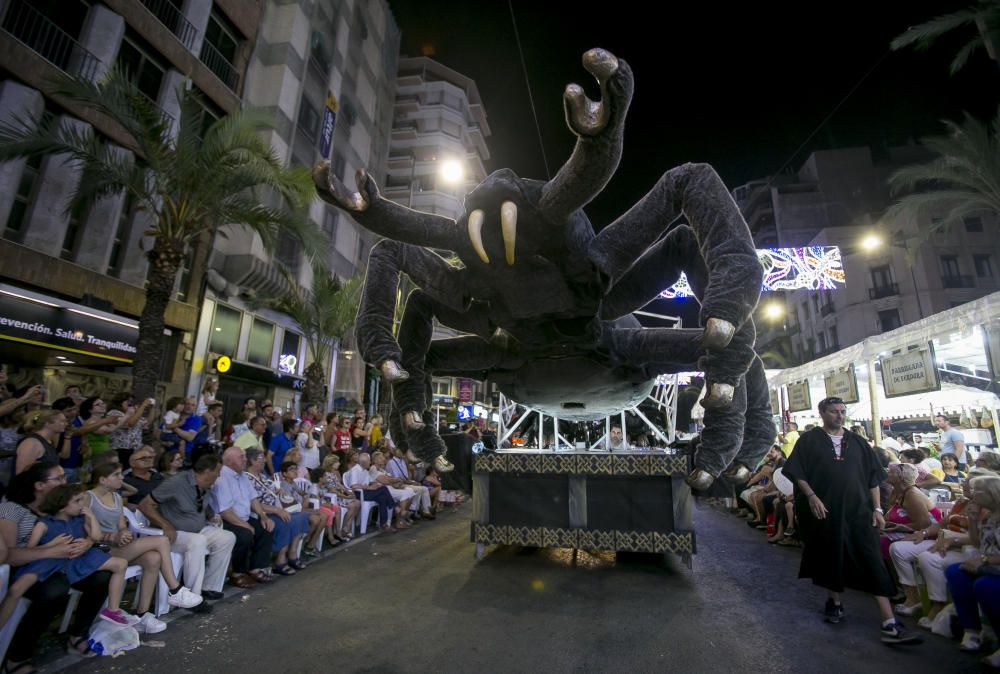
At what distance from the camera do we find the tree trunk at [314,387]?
66.6ft

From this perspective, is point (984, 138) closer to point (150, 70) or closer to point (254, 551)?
point (254, 551)

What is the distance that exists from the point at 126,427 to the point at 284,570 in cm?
388

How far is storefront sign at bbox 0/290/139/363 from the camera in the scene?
12.3 m

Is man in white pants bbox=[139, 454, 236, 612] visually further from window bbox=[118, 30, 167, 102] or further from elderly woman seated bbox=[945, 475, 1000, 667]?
window bbox=[118, 30, 167, 102]

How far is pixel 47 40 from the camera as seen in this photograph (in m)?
14.1

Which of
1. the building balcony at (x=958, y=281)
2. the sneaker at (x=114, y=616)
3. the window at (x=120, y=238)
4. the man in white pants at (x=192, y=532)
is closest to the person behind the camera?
the sneaker at (x=114, y=616)

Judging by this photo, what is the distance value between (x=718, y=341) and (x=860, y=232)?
4804 centimetres

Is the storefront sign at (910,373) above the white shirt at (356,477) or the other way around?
above

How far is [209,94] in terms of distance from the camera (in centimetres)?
1911

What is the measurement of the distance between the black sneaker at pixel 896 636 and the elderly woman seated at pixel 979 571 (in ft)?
1.23

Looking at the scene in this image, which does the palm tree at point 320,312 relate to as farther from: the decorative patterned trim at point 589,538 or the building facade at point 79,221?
the decorative patterned trim at point 589,538

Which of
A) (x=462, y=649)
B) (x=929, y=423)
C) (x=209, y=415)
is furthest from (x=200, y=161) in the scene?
(x=929, y=423)

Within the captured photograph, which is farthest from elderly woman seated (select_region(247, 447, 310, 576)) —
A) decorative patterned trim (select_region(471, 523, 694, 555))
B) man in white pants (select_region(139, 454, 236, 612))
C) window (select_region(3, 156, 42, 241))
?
window (select_region(3, 156, 42, 241))

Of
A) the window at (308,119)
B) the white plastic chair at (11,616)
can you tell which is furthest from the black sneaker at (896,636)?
the window at (308,119)
